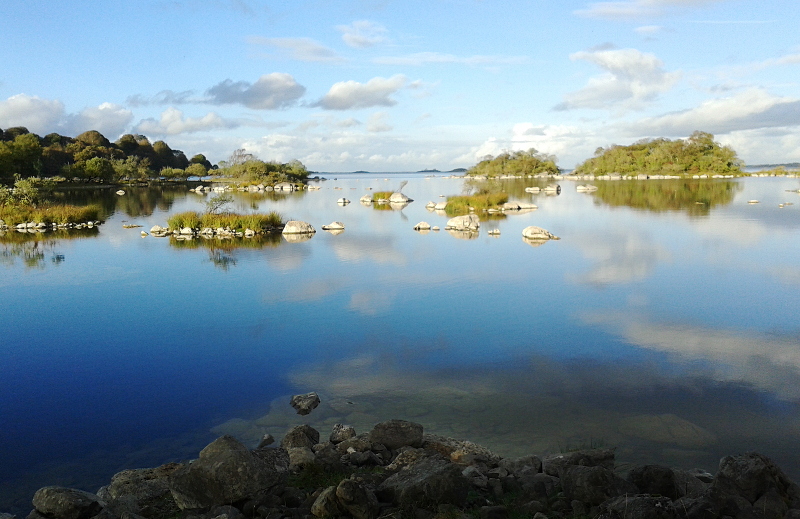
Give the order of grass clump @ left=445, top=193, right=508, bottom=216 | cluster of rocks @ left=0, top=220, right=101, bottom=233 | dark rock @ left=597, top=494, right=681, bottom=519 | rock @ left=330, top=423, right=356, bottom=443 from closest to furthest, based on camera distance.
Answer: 1. dark rock @ left=597, top=494, right=681, bottom=519
2. rock @ left=330, top=423, right=356, bottom=443
3. cluster of rocks @ left=0, top=220, right=101, bottom=233
4. grass clump @ left=445, top=193, right=508, bottom=216

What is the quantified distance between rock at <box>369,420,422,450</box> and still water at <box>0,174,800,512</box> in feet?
2.77

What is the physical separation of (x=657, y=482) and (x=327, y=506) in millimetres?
2639

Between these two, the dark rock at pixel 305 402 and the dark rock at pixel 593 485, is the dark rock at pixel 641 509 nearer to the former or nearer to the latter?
the dark rock at pixel 593 485

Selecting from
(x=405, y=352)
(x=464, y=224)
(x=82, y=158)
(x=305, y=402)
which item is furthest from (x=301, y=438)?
(x=82, y=158)

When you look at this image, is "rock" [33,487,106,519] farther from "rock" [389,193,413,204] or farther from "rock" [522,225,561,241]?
"rock" [389,193,413,204]

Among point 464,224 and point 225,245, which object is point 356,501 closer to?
point 225,245

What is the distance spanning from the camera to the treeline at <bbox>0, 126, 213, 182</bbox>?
240 feet

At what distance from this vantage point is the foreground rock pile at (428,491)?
448 cm

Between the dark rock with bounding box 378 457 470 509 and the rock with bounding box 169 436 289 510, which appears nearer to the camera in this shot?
the dark rock with bounding box 378 457 470 509

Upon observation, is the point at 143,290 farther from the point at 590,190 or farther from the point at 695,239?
the point at 590,190

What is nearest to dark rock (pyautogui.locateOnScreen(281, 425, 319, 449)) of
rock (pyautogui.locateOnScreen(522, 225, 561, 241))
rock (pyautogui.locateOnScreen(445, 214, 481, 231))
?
rock (pyautogui.locateOnScreen(522, 225, 561, 241))

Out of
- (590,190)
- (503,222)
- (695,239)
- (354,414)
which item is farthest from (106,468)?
(590,190)

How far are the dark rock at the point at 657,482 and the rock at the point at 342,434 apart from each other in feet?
10.1

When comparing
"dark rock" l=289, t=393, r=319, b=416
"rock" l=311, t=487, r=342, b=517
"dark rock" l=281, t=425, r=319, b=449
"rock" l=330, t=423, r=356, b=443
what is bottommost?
"dark rock" l=289, t=393, r=319, b=416
